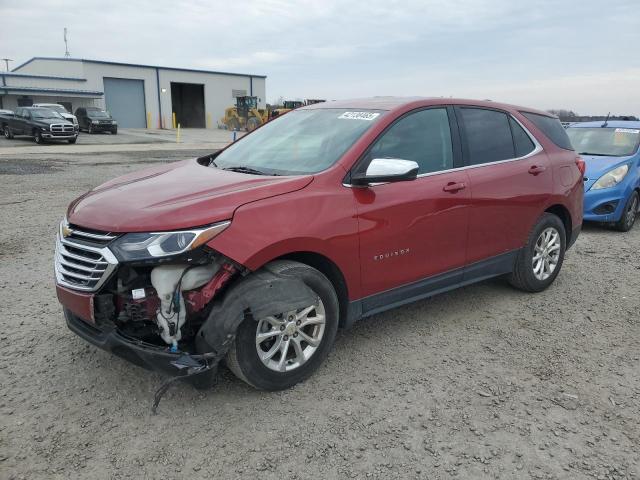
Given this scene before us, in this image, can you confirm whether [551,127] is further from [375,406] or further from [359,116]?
[375,406]

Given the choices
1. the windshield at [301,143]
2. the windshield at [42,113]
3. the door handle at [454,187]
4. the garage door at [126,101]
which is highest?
the garage door at [126,101]

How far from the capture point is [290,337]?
125 inches

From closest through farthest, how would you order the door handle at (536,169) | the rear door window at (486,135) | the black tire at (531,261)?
the rear door window at (486,135)
the door handle at (536,169)
the black tire at (531,261)

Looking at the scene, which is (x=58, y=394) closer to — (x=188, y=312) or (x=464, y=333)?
(x=188, y=312)

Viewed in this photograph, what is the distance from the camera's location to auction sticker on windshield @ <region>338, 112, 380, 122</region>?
12.4 feet

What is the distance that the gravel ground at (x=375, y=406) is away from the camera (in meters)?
2.62

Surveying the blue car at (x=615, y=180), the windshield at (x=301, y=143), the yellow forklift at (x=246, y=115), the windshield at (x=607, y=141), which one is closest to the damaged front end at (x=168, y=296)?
the windshield at (x=301, y=143)

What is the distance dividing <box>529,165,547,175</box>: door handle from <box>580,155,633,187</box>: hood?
3462 mm

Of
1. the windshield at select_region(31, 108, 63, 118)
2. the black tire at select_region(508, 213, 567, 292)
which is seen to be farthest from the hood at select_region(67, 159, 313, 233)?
the windshield at select_region(31, 108, 63, 118)

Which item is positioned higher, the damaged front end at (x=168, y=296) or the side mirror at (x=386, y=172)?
the side mirror at (x=386, y=172)

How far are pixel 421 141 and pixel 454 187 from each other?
0.43 meters

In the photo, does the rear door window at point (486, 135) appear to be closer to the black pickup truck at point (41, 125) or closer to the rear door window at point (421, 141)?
the rear door window at point (421, 141)

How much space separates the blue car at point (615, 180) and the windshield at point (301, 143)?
17.2ft

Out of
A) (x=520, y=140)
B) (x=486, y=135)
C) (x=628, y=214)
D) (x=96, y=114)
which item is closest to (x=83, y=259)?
(x=486, y=135)
